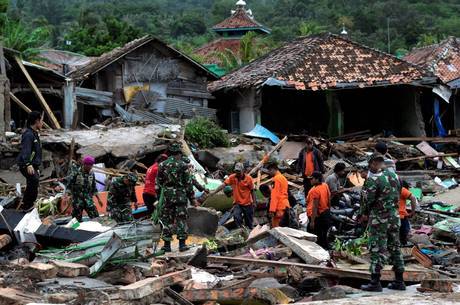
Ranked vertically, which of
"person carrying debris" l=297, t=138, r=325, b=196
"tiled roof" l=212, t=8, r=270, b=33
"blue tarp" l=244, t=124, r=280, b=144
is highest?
"tiled roof" l=212, t=8, r=270, b=33

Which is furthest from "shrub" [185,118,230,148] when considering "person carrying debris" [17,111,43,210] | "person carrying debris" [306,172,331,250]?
"person carrying debris" [306,172,331,250]

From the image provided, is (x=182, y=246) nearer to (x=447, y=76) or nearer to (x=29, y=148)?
(x=29, y=148)

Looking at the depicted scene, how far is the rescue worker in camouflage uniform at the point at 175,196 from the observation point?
10578 millimetres

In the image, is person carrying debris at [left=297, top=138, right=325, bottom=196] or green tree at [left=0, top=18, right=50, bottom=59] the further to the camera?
green tree at [left=0, top=18, right=50, bottom=59]

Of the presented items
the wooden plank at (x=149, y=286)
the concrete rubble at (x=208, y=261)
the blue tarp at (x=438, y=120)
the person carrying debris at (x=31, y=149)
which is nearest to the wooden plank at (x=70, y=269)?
the concrete rubble at (x=208, y=261)

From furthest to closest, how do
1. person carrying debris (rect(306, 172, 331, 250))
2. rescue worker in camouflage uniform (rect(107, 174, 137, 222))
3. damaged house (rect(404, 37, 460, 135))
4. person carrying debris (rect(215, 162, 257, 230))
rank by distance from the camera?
damaged house (rect(404, 37, 460, 135)) → person carrying debris (rect(215, 162, 257, 230)) → rescue worker in camouflage uniform (rect(107, 174, 137, 222)) → person carrying debris (rect(306, 172, 331, 250))

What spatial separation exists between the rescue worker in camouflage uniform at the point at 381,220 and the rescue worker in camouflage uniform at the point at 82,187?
5.24 meters

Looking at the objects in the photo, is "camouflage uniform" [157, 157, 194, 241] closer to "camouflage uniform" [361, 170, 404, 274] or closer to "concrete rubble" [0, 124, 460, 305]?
"concrete rubble" [0, 124, 460, 305]

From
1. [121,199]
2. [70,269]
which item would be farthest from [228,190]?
[70,269]

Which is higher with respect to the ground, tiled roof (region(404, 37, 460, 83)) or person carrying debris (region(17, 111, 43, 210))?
tiled roof (region(404, 37, 460, 83))

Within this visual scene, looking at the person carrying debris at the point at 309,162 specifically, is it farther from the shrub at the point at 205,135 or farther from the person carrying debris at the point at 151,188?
the shrub at the point at 205,135

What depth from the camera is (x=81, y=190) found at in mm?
12484

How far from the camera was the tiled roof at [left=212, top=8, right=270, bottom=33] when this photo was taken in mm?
53438

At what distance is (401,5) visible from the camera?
66.1 metres
